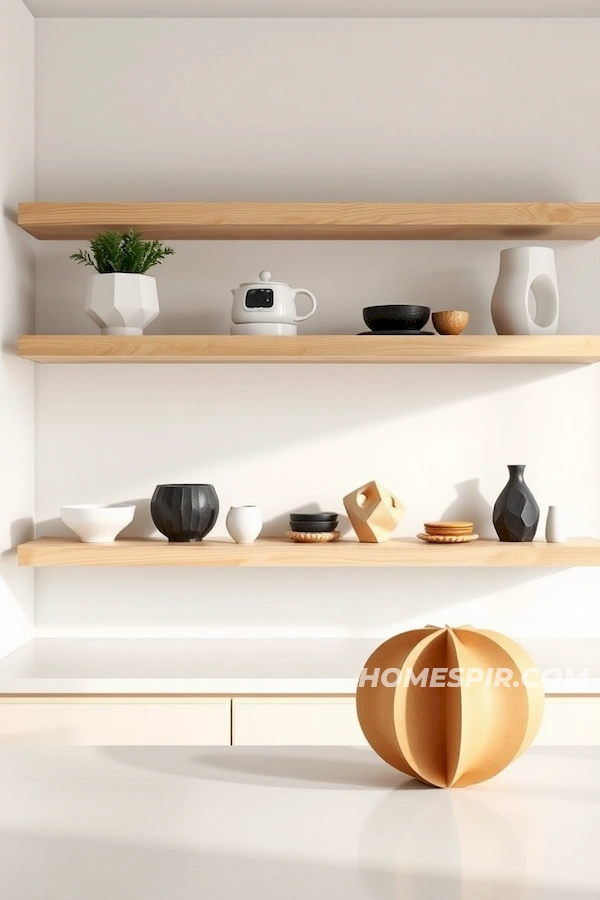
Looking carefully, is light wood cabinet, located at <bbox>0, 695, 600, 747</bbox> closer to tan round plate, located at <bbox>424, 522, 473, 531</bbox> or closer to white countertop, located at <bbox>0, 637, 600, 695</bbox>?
white countertop, located at <bbox>0, 637, 600, 695</bbox>

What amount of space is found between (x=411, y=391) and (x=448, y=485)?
0.95ft

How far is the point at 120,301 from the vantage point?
95.7 inches

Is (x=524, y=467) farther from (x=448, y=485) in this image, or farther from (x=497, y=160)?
(x=497, y=160)

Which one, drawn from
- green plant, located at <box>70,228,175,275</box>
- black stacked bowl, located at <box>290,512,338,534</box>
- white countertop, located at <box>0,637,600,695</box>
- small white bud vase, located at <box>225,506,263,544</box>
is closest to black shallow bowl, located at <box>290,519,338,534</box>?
black stacked bowl, located at <box>290,512,338,534</box>

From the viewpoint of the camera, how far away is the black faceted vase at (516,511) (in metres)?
2.50

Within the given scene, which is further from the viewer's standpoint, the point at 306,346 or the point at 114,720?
the point at 306,346

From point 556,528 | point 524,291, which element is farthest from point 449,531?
point 524,291

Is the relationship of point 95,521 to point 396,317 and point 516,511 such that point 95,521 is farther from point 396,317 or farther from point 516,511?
point 516,511

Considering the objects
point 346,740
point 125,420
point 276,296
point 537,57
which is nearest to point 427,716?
point 346,740

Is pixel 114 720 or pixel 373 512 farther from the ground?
pixel 373 512

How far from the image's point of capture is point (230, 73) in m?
2.67

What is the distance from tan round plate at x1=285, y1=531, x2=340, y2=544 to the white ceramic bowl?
1.50 ft

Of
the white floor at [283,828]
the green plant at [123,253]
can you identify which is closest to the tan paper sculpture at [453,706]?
the white floor at [283,828]

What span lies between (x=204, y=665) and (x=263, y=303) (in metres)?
0.95
